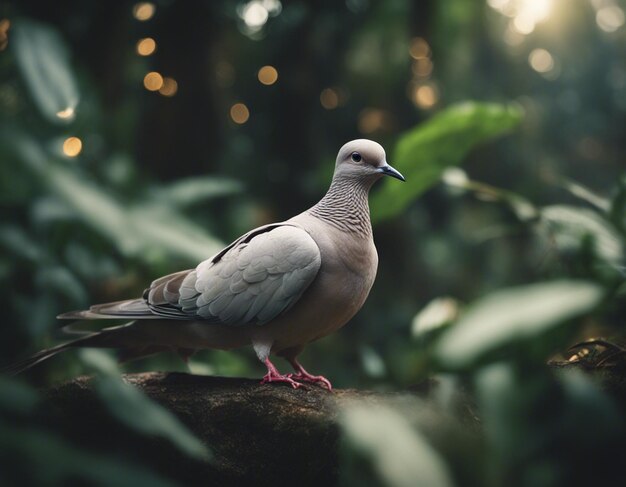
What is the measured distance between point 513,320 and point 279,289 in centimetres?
129

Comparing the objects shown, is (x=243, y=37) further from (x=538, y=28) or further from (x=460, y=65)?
(x=538, y=28)

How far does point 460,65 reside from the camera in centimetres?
691

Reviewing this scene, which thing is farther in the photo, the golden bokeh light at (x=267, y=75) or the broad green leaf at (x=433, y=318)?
the golden bokeh light at (x=267, y=75)

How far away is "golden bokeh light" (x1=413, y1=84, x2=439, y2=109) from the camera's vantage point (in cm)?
657

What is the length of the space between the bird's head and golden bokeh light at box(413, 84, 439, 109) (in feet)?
14.7

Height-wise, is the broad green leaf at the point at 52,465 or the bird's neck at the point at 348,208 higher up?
the bird's neck at the point at 348,208

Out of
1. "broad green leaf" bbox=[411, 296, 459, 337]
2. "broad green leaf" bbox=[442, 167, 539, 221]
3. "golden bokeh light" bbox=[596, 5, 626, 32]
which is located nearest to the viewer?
"broad green leaf" bbox=[442, 167, 539, 221]

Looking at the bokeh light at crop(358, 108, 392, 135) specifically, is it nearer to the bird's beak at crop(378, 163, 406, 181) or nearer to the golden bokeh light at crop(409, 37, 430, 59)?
the golden bokeh light at crop(409, 37, 430, 59)

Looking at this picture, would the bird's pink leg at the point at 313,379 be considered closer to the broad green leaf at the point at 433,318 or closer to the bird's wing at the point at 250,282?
the bird's wing at the point at 250,282

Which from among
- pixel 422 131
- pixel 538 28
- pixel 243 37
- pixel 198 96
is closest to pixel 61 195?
pixel 422 131

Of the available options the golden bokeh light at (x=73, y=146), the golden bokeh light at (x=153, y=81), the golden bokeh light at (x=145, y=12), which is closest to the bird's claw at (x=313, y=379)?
the golden bokeh light at (x=73, y=146)

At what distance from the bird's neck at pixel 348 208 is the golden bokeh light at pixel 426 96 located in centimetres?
451

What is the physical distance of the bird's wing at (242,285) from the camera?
212cm

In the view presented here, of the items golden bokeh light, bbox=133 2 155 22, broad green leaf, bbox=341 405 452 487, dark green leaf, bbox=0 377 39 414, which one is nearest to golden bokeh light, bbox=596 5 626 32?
golden bokeh light, bbox=133 2 155 22
